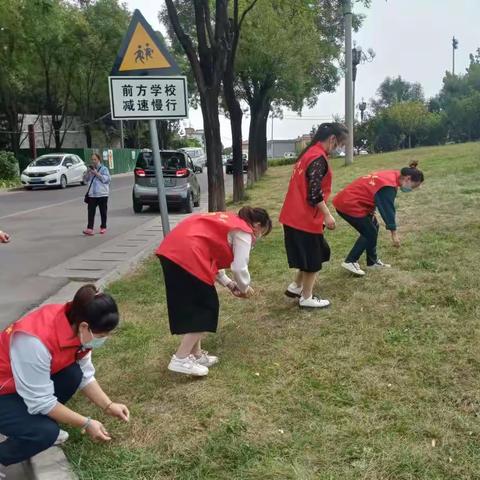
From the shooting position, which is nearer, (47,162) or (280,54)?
(280,54)

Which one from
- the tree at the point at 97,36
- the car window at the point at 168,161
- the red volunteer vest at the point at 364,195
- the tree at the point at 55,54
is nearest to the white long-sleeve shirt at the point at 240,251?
the red volunteer vest at the point at 364,195

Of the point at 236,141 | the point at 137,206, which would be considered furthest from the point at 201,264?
the point at 236,141

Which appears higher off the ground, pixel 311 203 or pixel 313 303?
pixel 311 203

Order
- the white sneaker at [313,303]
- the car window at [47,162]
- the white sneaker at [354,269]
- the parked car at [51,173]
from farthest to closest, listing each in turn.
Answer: the car window at [47,162], the parked car at [51,173], the white sneaker at [354,269], the white sneaker at [313,303]

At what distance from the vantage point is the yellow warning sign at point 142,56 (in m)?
5.50

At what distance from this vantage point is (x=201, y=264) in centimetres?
360

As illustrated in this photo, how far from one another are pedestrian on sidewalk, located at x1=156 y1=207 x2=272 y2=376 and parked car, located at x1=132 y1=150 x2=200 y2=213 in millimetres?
10799

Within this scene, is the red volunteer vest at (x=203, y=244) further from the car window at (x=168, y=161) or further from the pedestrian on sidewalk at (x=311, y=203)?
the car window at (x=168, y=161)

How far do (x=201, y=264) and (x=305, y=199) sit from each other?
1.47m

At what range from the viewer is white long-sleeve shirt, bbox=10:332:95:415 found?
256 centimetres

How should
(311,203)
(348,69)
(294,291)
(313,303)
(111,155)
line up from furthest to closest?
(111,155)
(348,69)
(294,291)
(313,303)
(311,203)

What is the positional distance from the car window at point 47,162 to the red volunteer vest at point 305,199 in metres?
21.2

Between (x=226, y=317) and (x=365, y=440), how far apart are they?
226 cm

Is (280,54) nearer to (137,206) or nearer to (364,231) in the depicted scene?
(137,206)
